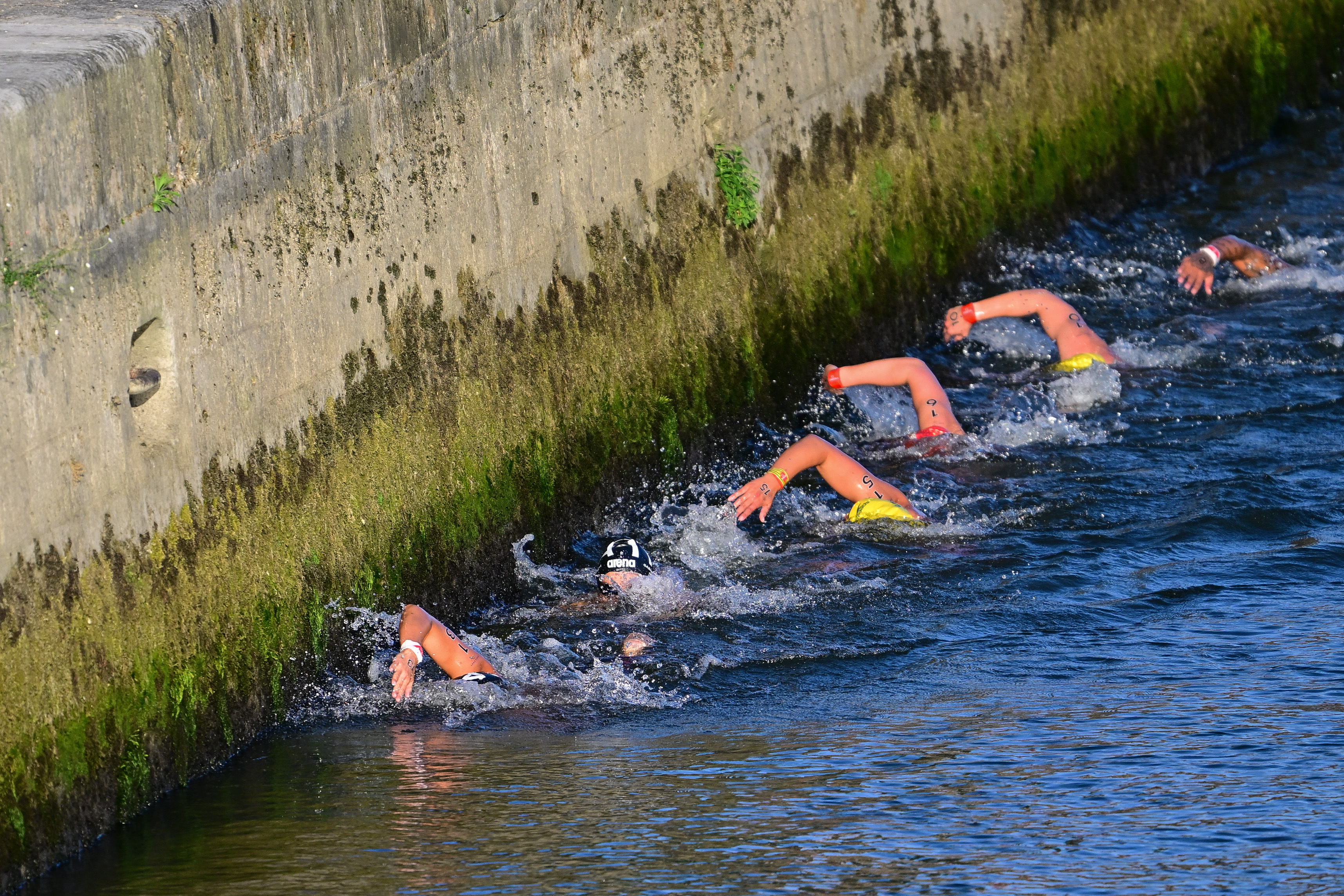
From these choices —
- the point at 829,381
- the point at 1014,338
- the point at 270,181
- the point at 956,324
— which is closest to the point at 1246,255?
the point at 1014,338

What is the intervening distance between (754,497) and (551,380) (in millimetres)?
1237

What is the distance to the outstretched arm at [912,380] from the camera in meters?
11.4

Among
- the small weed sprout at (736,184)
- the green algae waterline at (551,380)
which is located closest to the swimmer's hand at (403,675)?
the green algae waterline at (551,380)

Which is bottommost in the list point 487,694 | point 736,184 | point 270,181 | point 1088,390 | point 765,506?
point 487,694

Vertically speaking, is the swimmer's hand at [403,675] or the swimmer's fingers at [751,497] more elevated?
the swimmer's fingers at [751,497]

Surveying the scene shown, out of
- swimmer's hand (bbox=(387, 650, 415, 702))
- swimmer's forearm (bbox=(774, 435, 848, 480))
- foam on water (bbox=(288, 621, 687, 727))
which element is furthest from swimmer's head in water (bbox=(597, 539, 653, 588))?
swimmer's hand (bbox=(387, 650, 415, 702))

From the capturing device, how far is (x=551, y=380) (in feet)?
33.0

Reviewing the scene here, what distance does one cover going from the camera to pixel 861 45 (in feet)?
42.0

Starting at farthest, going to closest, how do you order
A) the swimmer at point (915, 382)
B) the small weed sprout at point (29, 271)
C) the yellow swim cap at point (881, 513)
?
1. the swimmer at point (915, 382)
2. the yellow swim cap at point (881, 513)
3. the small weed sprout at point (29, 271)

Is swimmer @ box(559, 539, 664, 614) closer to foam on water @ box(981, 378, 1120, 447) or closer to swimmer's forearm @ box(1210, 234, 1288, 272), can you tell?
foam on water @ box(981, 378, 1120, 447)

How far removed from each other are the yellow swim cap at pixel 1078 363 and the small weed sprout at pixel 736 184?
7.29 feet

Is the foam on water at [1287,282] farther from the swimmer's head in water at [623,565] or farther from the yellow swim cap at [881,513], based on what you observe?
the swimmer's head in water at [623,565]

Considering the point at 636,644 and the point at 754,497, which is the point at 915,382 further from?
the point at 636,644

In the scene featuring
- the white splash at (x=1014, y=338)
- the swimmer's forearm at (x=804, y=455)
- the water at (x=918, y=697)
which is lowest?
the water at (x=918, y=697)
